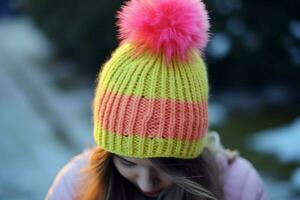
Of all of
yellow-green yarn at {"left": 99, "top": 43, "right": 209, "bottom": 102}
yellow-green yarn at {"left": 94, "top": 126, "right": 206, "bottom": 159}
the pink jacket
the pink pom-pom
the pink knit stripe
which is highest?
the pink pom-pom

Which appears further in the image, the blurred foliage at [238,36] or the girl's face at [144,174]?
the blurred foliage at [238,36]

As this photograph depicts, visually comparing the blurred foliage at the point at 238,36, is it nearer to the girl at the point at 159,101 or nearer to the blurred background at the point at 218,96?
the blurred background at the point at 218,96

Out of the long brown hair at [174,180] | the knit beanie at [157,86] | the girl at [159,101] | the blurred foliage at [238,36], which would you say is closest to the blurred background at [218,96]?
the blurred foliage at [238,36]

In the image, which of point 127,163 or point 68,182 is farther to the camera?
point 68,182

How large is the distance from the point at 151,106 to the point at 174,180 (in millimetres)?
258

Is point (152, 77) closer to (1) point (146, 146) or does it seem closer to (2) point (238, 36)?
(1) point (146, 146)

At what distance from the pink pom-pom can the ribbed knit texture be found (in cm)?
3

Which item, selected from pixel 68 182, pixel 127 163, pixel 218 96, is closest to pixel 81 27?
pixel 218 96

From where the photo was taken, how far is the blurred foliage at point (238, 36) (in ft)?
17.4

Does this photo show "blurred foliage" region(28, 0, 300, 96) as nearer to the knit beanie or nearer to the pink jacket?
the pink jacket

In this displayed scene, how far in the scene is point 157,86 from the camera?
1773 mm

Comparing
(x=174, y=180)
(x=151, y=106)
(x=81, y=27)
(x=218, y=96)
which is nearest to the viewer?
(x=151, y=106)

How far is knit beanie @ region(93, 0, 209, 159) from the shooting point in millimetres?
1773

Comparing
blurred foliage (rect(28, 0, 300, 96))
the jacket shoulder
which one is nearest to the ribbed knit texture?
the jacket shoulder
